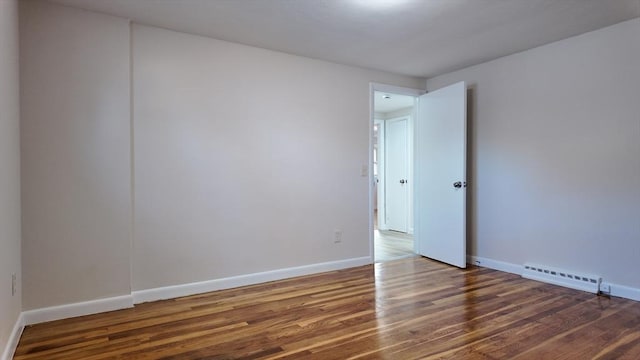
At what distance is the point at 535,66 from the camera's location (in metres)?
3.55

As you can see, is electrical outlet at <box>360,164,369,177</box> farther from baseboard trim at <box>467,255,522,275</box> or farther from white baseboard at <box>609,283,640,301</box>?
white baseboard at <box>609,283,640,301</box>

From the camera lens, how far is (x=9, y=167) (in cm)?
210

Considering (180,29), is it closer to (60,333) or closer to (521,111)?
(60,333)

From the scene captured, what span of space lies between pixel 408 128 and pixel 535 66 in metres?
2.90

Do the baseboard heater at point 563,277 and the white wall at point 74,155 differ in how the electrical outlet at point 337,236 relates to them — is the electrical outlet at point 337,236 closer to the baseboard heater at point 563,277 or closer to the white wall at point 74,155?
the baseboard heater at point 563,277


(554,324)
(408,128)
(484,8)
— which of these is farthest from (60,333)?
(408,128)

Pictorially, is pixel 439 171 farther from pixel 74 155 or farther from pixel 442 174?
pixel 74 155

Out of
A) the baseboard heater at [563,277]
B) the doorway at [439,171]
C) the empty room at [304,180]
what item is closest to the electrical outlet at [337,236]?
the empty room at [304,180]

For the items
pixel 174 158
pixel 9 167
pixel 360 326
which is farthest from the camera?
pixel 174 158

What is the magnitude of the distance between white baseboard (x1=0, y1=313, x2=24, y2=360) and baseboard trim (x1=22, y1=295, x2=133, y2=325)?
0.07 metres

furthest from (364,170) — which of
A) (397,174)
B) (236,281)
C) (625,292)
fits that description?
(397,174)

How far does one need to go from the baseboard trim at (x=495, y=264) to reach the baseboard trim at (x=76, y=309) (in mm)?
3576

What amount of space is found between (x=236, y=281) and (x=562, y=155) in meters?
3.32

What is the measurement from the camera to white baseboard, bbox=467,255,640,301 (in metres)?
2.91
